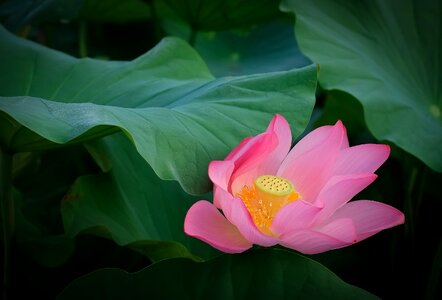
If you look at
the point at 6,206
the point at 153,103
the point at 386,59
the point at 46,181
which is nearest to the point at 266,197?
the point at 153,103

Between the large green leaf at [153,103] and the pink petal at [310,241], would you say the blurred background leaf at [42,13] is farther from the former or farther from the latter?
the pink petal at [310,241]

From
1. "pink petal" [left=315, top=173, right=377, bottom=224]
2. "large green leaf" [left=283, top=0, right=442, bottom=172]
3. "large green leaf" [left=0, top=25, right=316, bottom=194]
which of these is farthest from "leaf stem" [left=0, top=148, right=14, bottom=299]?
"large green leaf" [left=283, top=0, right=442, bottom=172]

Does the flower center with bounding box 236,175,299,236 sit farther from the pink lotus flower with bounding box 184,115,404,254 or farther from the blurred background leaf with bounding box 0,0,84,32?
the blurred background leaf with bounding box 0,0,84,32

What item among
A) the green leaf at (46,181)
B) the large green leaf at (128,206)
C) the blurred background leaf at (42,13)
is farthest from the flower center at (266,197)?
the blurred background leaf at (42,13)

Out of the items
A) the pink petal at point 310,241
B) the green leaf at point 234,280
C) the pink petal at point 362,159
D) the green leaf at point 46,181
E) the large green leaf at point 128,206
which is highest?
the pink petal at point 362,159

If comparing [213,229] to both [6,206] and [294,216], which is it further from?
[6,206]

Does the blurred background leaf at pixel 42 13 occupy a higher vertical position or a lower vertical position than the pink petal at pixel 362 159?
lower
